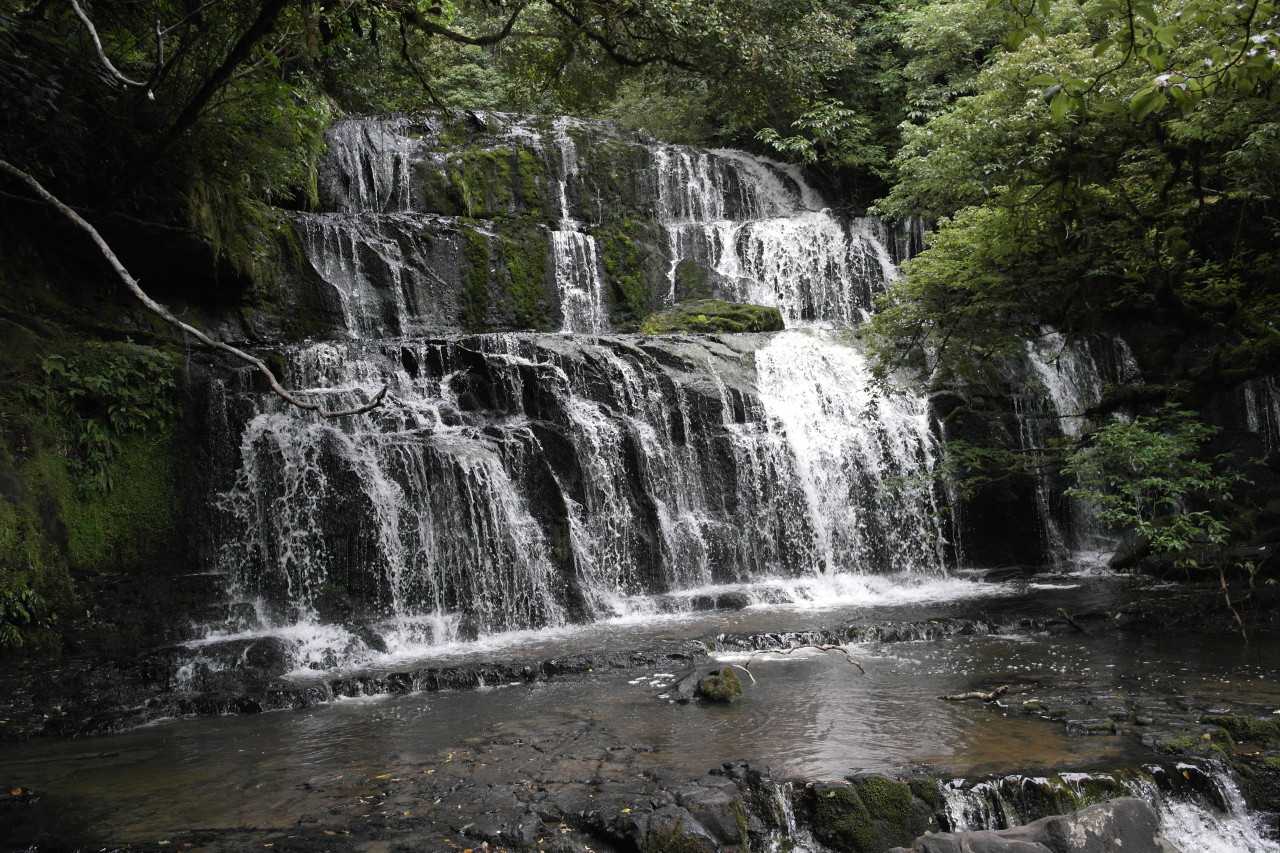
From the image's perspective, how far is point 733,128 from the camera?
1115 cm

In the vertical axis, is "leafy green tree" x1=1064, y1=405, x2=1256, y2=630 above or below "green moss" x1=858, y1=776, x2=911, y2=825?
above

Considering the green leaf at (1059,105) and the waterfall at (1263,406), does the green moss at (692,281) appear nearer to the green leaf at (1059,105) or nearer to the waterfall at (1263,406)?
the waterfall at (1263,406)

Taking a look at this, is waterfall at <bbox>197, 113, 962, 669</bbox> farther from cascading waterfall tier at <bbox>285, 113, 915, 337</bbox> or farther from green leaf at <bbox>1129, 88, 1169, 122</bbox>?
green leaf at <bbox>1129, 88, 1169, 122</bbox>

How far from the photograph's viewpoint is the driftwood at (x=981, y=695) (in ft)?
20.7

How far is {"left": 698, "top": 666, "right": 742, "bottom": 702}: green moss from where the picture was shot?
6.57m

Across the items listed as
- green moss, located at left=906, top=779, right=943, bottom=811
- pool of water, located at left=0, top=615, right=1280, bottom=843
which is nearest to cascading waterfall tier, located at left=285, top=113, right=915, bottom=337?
pool of water, located at left=0, top=615, right=1280, bottom=843

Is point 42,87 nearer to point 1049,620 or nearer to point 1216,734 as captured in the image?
point 1216,734

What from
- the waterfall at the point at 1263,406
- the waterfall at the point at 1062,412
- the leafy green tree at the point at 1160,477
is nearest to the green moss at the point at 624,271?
the waterfall at the point at 1062,412

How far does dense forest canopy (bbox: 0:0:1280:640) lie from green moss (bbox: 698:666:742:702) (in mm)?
4695

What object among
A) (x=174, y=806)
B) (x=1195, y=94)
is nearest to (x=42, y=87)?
(x=174, y=806)

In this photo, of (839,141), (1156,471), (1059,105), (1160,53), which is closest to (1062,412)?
(1156,471)

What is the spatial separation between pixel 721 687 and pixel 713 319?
9.65 meters

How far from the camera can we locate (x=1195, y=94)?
2797 millimetres

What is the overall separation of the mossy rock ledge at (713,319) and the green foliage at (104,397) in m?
7.95
